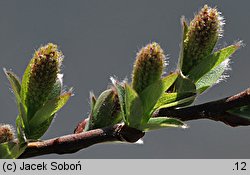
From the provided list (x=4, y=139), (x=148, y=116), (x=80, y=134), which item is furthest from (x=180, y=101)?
(x=4, y=139)

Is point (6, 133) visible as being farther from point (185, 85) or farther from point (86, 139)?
point (185, 85)

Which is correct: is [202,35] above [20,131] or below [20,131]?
above

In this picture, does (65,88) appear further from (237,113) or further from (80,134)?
(237,113)

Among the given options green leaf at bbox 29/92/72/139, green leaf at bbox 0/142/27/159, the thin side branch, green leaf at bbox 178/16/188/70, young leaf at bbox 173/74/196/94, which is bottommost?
green leaf at bbox 0/142/27/159

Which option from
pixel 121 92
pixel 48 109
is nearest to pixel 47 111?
pixel 48 109

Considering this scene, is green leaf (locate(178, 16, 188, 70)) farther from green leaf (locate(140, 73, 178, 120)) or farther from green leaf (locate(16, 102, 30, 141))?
green leaf (locate(16, 102, 30, 141))

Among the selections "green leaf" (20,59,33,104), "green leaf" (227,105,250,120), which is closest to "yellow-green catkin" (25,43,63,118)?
"green leaf" (20,59,33,104)

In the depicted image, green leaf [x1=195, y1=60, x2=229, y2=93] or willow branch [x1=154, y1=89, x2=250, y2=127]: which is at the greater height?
green leaf [x1=195, y1=60, x2=229, y2=93]
